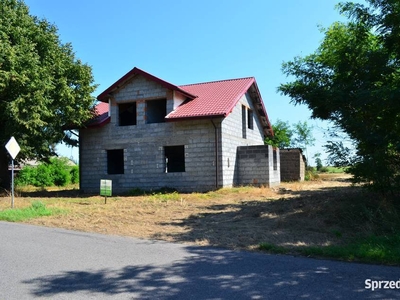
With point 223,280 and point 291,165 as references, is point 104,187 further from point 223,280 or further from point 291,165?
point 291,165

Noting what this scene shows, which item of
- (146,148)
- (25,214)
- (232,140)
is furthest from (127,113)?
(25,214)

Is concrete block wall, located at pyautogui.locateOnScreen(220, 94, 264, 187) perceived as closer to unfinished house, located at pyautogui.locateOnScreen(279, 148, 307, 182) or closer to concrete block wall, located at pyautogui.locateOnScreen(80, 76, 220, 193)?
concrete block wall, located at pyautogui.locateOnScreen(80, 76, 220, 193)

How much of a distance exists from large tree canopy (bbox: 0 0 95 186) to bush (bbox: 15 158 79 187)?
11433 mm

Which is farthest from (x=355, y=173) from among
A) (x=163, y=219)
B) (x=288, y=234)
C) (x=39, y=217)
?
(x=39, y=217)

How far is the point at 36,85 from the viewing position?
58.5 ft

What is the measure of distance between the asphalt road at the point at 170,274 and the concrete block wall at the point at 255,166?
530 inches

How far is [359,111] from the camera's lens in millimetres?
10062

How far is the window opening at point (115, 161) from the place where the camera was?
853 inches

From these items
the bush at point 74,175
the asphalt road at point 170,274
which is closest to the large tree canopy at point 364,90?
the asphalt road at point 170,274

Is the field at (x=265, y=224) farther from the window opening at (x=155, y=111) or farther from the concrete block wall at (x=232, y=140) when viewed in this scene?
the window opening at (x=155, y=111)

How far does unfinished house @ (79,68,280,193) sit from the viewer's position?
62.4ft

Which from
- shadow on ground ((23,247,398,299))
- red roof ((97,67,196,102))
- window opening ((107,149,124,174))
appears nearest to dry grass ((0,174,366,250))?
shadow on ground ((23,247,398,299))

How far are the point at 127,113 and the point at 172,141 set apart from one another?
553 centimetres

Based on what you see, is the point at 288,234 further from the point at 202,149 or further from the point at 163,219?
the point at 202,149
